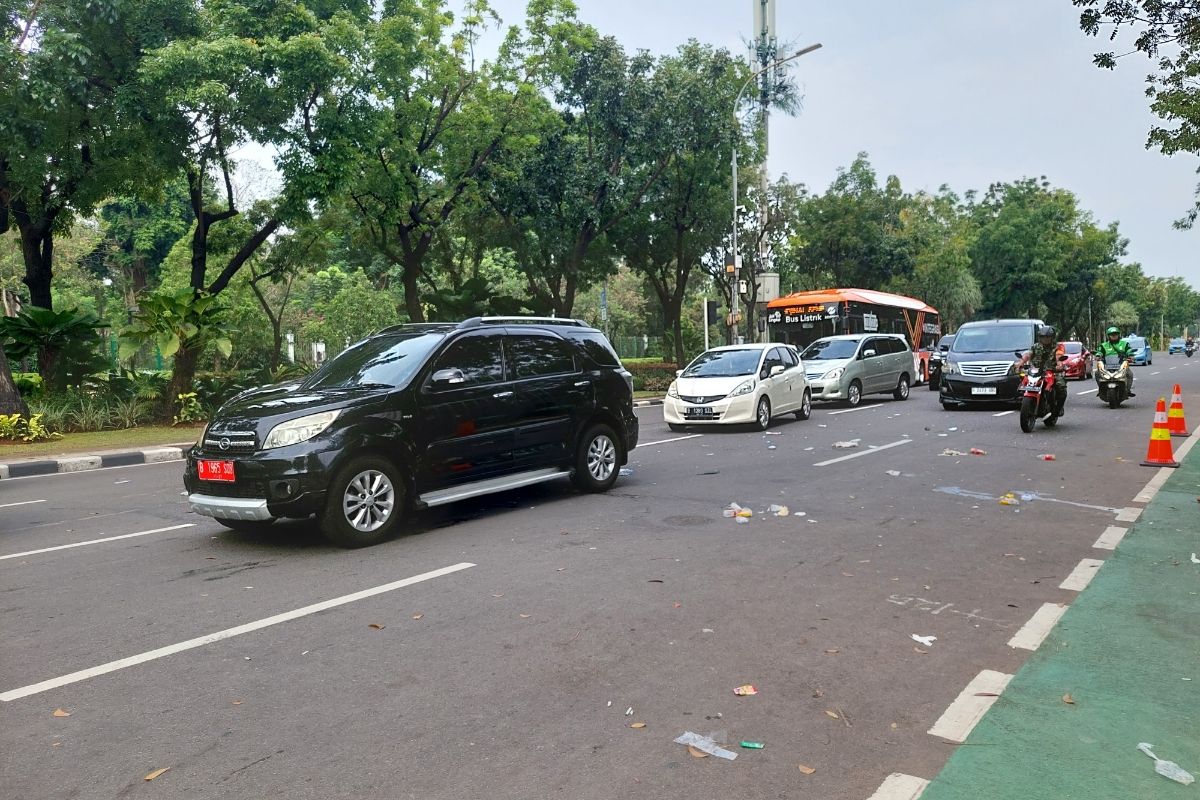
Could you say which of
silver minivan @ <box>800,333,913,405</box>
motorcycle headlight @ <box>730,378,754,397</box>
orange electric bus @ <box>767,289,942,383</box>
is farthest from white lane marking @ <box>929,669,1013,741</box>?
orange electric bus @ <box>767,289,942,383</box>

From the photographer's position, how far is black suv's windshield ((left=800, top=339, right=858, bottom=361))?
21562mm

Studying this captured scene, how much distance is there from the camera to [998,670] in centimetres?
423

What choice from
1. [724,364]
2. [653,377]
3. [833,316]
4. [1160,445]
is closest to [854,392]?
[724,364]

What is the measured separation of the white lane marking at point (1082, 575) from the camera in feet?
18.5

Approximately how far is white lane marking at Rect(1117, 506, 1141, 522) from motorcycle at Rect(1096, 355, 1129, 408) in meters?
11.2

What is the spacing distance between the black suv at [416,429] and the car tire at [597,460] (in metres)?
0.01

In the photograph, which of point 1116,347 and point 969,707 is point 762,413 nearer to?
point 1116,347

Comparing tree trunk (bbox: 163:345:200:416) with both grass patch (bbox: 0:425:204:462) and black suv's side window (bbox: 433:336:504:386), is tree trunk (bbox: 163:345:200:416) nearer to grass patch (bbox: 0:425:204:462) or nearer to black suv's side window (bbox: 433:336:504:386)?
grass patch (bbox: 0:425:204:462)

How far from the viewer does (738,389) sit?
50.0 feet

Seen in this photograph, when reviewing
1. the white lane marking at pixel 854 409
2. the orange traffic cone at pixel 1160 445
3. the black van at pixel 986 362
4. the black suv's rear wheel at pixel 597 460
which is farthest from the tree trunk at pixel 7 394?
the black van at pixel 986 362

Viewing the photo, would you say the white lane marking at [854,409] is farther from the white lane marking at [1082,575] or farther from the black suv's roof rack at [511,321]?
the white lane marking at [1082,575]

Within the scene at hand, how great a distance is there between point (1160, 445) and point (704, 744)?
9.65 metres

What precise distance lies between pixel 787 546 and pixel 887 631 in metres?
1.94

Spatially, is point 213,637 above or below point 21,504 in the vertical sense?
below
